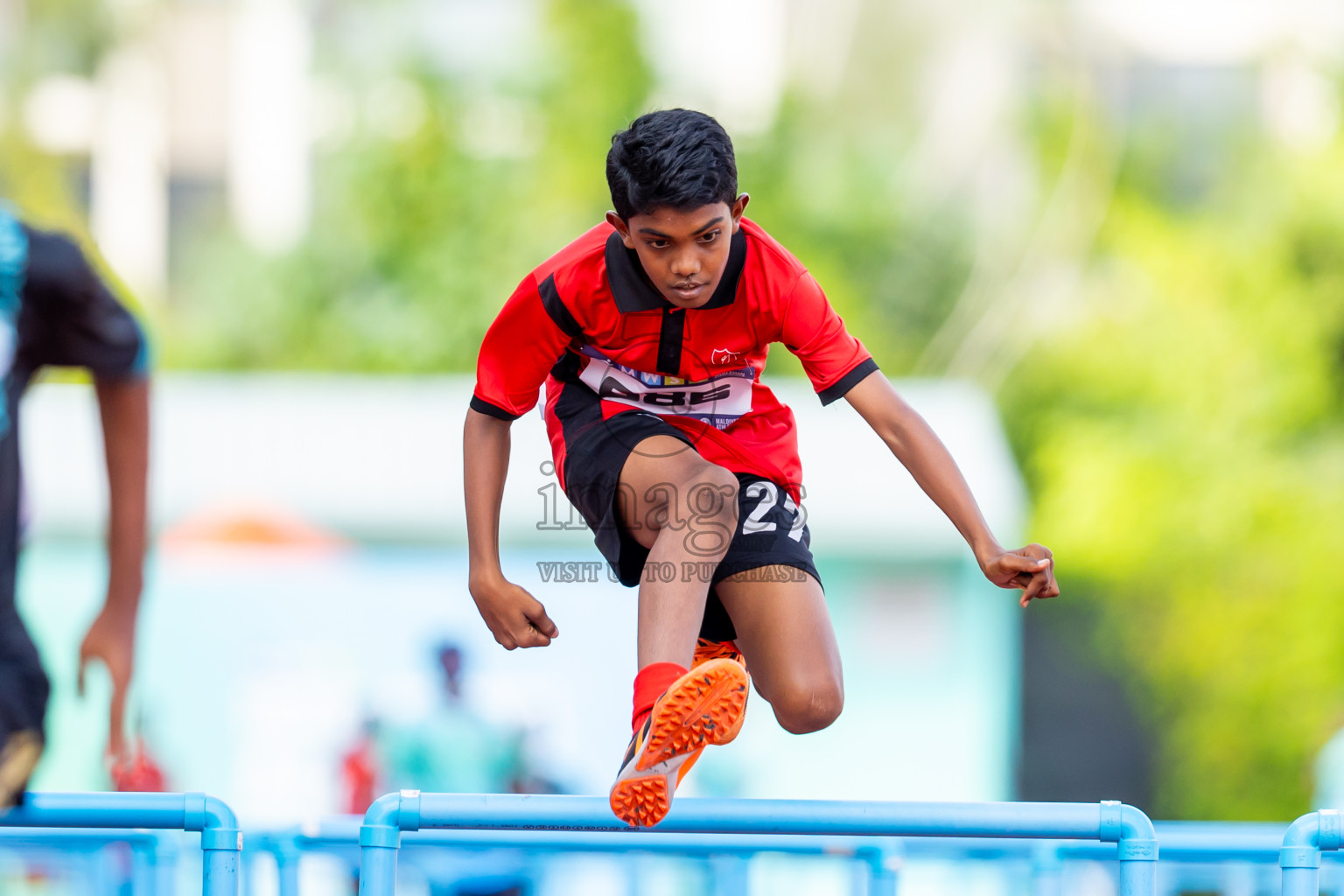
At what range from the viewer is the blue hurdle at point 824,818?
2.51 metres

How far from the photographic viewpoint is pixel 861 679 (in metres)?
8.40

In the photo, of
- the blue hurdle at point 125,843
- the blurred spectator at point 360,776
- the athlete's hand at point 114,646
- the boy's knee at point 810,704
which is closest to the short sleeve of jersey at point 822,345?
the boy's knee at point 810,704

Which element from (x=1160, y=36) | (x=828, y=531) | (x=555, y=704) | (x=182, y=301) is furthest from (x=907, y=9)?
(x=555, y=704)

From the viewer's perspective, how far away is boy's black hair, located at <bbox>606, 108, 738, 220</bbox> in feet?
8.61

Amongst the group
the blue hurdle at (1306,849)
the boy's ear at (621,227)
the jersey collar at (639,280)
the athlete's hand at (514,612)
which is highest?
the boy's ear at (621,227)

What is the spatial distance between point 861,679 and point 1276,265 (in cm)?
598

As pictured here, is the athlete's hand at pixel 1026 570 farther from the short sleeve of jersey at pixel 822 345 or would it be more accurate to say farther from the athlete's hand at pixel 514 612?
the athlete's hand at pixel 514 612

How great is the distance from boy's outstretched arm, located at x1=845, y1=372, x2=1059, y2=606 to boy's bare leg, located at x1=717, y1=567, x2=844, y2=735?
366 mm

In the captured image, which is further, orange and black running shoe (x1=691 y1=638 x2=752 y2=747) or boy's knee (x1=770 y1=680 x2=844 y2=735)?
orange and black running shoe (x1=691 y1=638 x2=752 y2=747)

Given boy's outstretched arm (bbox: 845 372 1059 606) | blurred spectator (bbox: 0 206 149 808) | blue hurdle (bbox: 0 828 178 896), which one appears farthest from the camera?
blue hurdle (bbox: 0 828 178 896)

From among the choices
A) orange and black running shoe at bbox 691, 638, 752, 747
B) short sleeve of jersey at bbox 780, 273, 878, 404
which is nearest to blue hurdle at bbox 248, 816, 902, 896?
orange and black running shoe at bbox 691, 638, 752, 747

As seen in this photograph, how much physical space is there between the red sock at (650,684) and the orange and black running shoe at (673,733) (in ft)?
0.16

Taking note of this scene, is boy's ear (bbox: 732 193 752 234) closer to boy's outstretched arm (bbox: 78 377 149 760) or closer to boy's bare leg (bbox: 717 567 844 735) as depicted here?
boy's bare leg (bbox: 717 567 844 735)

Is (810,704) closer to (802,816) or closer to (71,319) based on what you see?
(802,816)
